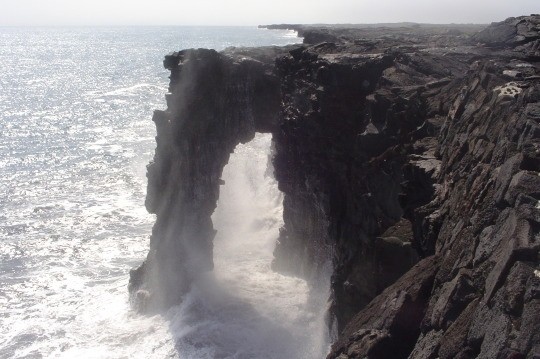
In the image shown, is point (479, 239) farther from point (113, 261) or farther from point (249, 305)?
point (113, 261)

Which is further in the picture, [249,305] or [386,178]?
[249,305]

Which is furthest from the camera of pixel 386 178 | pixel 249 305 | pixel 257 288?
pixel 257 288

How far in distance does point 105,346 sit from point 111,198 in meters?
32.7

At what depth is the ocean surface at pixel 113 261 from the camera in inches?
1380

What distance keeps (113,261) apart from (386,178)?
31640 millimetres

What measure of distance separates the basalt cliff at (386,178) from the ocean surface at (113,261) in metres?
3.27

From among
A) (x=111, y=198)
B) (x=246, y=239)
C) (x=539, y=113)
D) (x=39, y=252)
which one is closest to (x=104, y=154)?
(x=111, y=198)

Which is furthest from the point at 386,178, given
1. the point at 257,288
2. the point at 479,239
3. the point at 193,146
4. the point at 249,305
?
the point at 193,146

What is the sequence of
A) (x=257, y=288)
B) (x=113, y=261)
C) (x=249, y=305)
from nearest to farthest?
(x=249, y=305)
(x=257, y=288)
(x=113, y=261)

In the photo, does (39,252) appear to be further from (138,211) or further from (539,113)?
(539,113)

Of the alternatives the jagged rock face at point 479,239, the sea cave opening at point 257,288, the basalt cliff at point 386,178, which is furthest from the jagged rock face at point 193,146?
the jagged rock face at point 479,239

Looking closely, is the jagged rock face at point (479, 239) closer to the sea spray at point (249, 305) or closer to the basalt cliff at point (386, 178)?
the basalt cliff at point (386, 178)

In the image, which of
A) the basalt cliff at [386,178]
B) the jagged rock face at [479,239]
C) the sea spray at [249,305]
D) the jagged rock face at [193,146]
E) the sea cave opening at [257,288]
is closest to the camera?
the jagged rock face at [479,239]

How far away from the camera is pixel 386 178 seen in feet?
88.3
